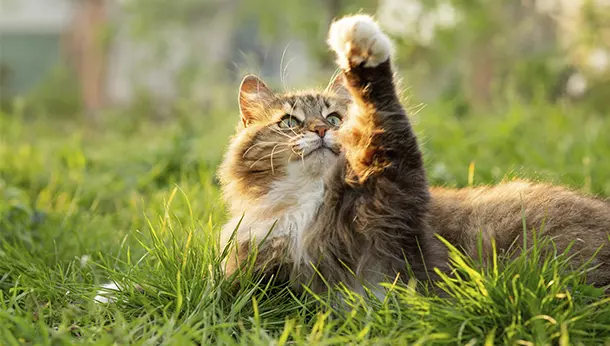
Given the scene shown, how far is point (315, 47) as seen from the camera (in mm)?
8656

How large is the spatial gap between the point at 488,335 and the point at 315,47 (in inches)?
280

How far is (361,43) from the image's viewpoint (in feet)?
7.09

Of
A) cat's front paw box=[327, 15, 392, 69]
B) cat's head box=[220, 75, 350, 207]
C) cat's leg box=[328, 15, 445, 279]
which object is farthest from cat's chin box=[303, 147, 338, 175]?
cat's front paw box=[327, 15, 392, 69]

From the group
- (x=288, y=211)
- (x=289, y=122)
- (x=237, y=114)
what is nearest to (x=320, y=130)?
(x=289, y=122)

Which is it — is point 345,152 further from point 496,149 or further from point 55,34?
point 55,34

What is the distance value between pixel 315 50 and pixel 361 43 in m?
6.65

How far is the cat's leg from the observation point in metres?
2.19

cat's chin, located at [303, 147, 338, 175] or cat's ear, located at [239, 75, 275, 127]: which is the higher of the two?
cat's ear, located at [239, 75, 275, 127]

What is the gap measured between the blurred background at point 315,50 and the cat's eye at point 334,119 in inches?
10.4

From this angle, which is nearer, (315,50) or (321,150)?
(321,150)

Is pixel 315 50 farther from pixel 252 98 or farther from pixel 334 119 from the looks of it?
pixel 334 119

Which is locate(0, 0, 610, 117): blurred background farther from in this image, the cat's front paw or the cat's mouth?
the cat's front paw

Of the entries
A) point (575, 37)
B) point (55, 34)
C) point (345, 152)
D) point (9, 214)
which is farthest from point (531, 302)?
point (55, 34)

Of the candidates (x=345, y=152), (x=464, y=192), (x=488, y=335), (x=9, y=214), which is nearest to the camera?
(x=488, y=335)
